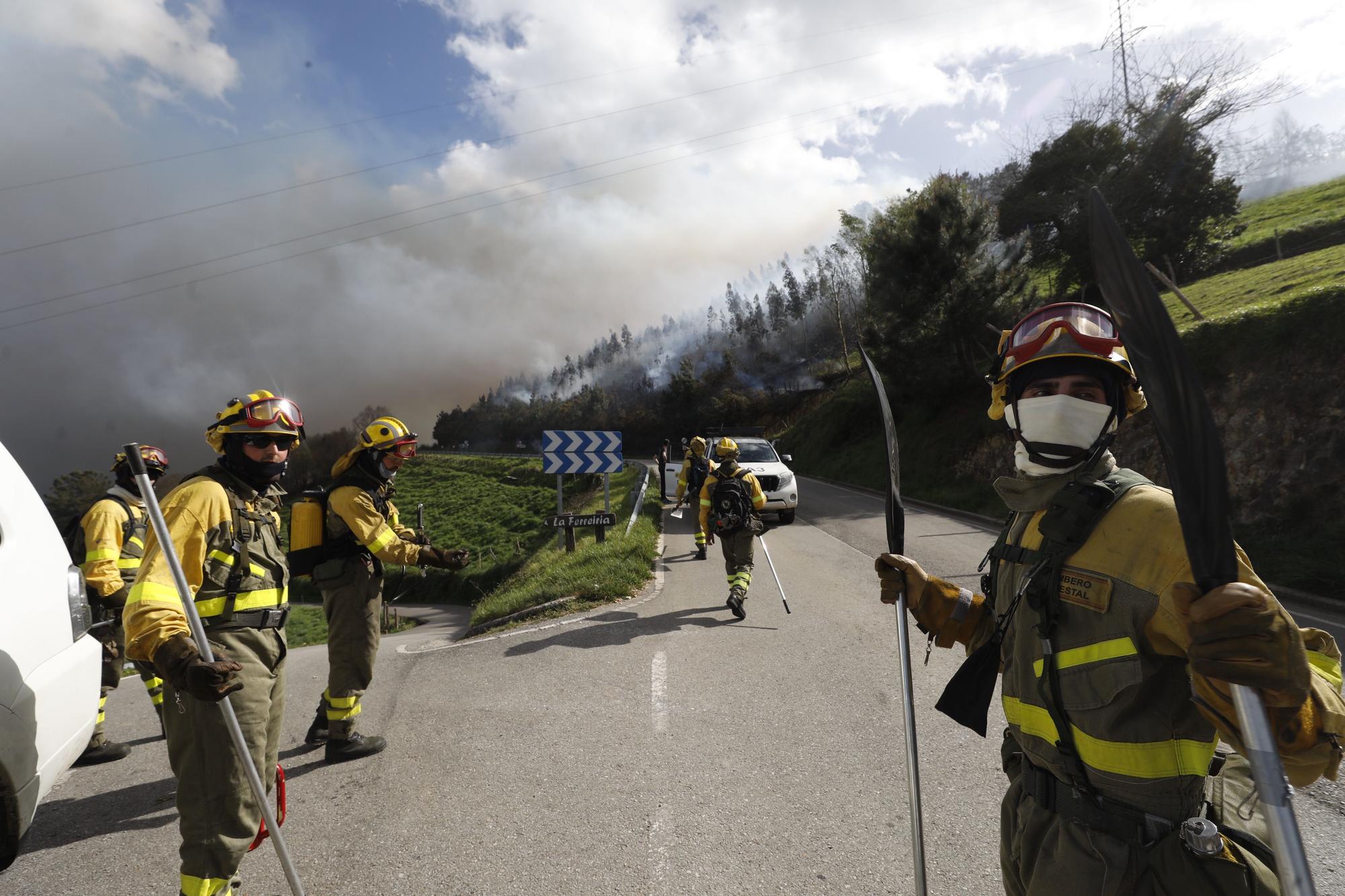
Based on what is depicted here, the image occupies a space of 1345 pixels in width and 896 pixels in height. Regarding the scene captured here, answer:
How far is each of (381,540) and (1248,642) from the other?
4.21 m

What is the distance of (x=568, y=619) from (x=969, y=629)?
19.0 ft

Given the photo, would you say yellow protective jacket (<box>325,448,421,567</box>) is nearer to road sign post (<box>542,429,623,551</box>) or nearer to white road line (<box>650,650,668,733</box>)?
white road line (<box>650,650,668,733</box>)

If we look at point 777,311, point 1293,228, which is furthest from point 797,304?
point 1293,228

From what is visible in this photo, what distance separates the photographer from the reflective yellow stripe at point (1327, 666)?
1.27 meters

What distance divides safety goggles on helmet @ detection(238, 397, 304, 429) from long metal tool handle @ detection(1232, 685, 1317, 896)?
3.48 meters

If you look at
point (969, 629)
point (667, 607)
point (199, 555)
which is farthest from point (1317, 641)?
point (667, 607)

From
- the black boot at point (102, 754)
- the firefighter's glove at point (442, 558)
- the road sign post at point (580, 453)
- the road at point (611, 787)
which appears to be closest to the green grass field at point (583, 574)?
the road sign post at point (580, 453)

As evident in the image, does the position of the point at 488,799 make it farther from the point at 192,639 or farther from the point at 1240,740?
the point at 1240,740

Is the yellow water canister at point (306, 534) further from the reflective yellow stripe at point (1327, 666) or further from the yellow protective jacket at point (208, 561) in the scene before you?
the reflective yellow stripe at point (1327, 666)

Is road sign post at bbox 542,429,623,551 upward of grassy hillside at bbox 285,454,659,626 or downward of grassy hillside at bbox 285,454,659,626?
upward

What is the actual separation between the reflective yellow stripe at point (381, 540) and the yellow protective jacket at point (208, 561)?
3.26 feet

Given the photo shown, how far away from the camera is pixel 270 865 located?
121 inches

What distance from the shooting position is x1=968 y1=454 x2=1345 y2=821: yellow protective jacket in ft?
4.49

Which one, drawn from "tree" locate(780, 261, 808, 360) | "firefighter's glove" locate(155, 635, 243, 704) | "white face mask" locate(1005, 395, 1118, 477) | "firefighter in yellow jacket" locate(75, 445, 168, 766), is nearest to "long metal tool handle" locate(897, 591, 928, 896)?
"white face mask" locate(1005, 395, 1118, 477)
